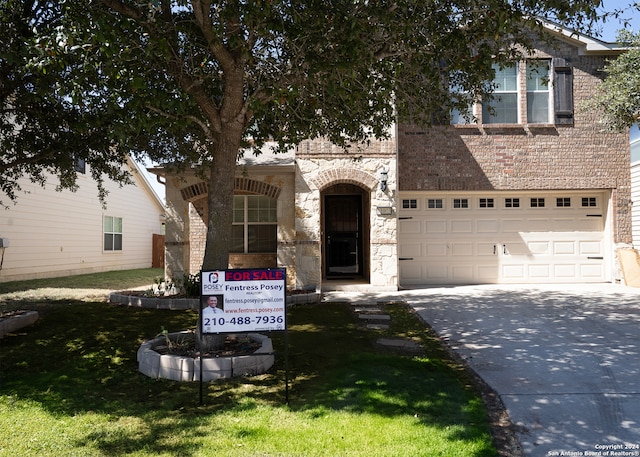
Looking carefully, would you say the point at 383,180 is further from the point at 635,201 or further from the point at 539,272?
the point at 635,201

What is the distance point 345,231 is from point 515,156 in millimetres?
5060

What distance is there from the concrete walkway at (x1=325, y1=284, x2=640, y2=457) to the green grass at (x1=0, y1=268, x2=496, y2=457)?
0.44 m

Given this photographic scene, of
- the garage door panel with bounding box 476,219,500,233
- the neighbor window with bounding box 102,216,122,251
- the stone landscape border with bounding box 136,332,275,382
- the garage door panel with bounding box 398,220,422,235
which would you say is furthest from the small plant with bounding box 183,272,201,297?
the neighbor window with bounding box 102,216,122,251

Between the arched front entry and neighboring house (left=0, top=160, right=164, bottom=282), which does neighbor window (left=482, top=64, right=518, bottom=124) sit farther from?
neighboring house (left=0, top=160, right=164, bottom=282)

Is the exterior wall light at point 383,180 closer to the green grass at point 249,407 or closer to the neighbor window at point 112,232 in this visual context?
the green grass at point 249,407

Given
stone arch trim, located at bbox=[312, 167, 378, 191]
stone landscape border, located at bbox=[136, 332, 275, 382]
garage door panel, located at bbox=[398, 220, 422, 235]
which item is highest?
stone arch trim, located at bbox=[312, 167, 378, 191]

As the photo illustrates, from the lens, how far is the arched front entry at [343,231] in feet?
43.4

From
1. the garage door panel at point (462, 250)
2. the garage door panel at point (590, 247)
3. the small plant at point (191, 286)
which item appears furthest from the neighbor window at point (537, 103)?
the small plant at point (191, 286)

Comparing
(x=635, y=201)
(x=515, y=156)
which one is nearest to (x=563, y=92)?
(x=515, y=156)

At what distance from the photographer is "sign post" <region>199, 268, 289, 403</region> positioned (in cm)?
427

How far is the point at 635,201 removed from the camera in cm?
1197

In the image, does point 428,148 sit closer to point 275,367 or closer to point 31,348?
point 275,367

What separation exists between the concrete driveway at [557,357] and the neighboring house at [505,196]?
2003 mm

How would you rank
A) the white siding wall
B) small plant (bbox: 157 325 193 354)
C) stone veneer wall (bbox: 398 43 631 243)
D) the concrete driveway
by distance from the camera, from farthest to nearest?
1. stone veneer wall (bbox: 398 43 631 243)
2. the white siding wall
3. small plant (bbox: 157 325 193 354)
4. the concrete driveway
